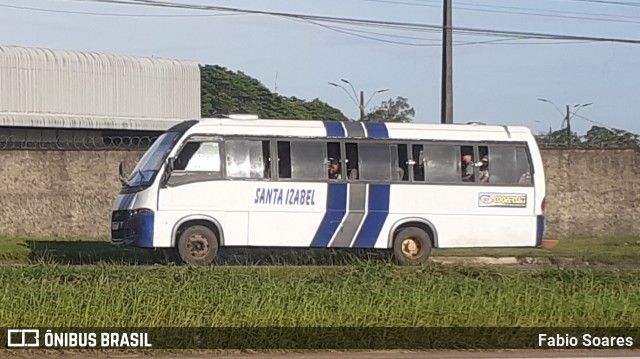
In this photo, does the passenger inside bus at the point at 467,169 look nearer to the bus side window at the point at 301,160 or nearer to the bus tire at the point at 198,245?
the bus side window at the point at 301,160

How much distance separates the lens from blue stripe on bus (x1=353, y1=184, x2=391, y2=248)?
1930cm

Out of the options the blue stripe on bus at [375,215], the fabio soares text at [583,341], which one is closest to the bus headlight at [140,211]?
the blue stripe on bus at [375,215]

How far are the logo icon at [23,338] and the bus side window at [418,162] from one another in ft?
35.5

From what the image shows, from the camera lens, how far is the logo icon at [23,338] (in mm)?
9758

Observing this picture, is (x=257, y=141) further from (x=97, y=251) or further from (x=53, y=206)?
(x=53, y=206)

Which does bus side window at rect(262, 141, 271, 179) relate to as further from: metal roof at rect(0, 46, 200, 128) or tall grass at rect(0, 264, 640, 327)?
metal roof at rect(0, 46, 200, 128)

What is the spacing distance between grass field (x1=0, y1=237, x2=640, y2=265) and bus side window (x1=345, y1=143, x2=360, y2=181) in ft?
4.82

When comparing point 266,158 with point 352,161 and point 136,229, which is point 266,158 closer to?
point 352,161

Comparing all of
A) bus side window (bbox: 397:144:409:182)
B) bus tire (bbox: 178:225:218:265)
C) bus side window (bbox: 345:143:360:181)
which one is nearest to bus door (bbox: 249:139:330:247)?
bus side window (bbox: 345:143:360:181)

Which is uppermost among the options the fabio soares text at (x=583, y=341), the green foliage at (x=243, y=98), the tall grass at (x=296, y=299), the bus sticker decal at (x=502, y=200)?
the green foliage at (x=243, y=98)

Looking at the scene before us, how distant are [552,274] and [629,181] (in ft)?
48.4

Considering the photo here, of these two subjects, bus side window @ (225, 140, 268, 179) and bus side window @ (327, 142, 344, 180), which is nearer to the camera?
bus side window @ (225, 140, 268, 179)

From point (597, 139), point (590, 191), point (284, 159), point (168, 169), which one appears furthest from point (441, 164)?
point (597, 139)

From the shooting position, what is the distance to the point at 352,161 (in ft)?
63.7
